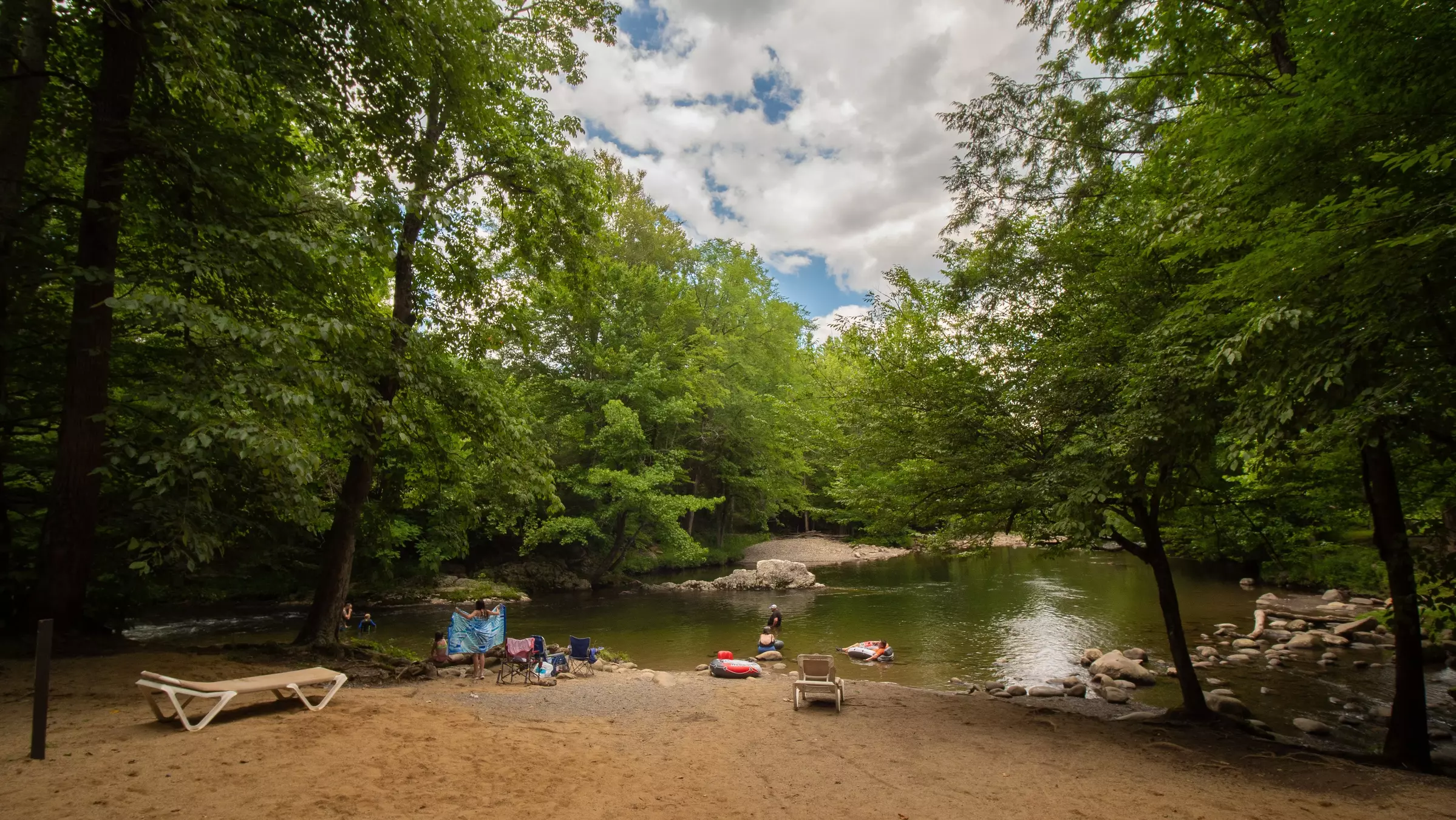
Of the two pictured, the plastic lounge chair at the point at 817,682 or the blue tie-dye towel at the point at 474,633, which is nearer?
the plastic lounge chair at the point at 817,682

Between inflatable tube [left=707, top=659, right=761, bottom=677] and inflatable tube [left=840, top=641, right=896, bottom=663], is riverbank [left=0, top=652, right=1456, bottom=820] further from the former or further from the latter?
inflatable tube [left=840, top=641, right=896, bottom=663]

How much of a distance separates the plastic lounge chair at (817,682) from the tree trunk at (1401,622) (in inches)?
242

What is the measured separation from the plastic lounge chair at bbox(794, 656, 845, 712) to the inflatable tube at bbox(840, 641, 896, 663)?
495cm

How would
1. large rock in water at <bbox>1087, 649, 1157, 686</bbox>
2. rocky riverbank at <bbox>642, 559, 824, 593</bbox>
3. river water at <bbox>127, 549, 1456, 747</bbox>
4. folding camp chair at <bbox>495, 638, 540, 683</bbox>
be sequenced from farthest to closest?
rocky riverbank at <bbox>642, 559, 824, 593</bbox> → large rock in water at <bbox>1087, 649, 1157, 686</bbox> → river water at <bbox>127, 549, 1456, 747</bbox> → folding camp chair at <bbox>495, 638, 540, 683</bbox>

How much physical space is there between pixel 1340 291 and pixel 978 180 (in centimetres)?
667

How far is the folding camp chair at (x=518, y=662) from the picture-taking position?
A: 1081 cm

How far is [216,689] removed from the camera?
18.6 ft

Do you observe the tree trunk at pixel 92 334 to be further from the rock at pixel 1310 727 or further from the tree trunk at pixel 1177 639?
the rock at pixel 1310 727

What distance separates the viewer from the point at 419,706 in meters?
7.42

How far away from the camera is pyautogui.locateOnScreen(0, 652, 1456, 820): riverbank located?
4.49 meters

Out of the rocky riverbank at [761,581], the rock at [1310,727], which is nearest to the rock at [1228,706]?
the rock at [1310,727]

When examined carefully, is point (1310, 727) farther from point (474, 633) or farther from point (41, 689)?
point (41, 689)

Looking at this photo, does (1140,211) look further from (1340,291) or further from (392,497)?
(392,497)

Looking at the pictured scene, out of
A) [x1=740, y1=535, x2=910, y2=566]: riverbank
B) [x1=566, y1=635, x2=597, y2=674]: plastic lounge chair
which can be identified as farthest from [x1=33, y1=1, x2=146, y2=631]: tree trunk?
[x1=740, y1=535, x2=910, y2=566]: riverbank
